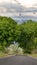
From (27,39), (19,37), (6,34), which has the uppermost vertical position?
(6,34)

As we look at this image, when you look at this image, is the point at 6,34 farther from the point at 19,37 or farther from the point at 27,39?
the point at 27,39

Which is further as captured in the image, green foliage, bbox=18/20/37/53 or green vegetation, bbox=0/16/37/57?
green vegetation, bbox=0/16/37/57

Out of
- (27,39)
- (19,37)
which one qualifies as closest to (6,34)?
(19,37)

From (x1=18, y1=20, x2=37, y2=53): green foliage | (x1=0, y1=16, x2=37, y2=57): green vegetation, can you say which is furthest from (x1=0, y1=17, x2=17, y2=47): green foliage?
(x1=18, y1=20, x2=37, y2=53): green foliage

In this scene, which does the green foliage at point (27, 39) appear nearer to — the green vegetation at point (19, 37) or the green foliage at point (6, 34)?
the green vegetation at point (19, 37)

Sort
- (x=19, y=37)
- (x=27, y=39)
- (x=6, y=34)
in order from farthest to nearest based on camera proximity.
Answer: (x=19, y=37) → (x=27, y=39) → (x=6, y=34)

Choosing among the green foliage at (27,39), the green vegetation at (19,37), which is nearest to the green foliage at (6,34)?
the green vegetation at (19,37)

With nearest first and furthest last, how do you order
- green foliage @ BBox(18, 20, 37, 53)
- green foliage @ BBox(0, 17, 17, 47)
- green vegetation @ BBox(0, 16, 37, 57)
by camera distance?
green foliage @ BBox(18, 20, 37, 53) → green vegetation @ BBox(0, 16, 37, 57) → green foliage @ BBox(0, 17, 17, 47)

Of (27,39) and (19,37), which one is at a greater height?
(19,37)

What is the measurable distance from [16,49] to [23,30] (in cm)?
1332

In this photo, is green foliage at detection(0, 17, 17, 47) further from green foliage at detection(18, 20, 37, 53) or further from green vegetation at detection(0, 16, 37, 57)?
green foliage at detection(18, 20, 37, 53)

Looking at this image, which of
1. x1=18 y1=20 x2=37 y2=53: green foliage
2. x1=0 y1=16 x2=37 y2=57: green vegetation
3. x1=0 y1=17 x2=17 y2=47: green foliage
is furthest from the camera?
x1=0 y1=17 x2=17 y2=47: green foliage

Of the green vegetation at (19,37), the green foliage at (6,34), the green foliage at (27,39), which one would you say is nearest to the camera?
the green foliage at (27,39)

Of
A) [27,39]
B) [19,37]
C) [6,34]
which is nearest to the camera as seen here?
[6,34]
